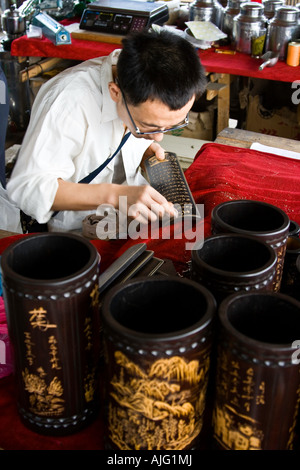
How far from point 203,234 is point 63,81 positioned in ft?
2.32

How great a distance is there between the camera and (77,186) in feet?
5.36

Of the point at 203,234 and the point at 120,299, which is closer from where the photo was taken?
the point at 120,299

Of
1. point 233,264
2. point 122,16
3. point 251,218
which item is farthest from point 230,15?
point 233,264

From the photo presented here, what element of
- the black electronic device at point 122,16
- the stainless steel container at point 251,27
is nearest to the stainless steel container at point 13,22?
the black electronic device at point 122,16

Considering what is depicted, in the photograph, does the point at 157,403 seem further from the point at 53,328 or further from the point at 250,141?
the point at 250,141

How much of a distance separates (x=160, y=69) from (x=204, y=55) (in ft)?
7.77

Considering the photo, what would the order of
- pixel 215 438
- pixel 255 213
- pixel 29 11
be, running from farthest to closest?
pixel 29 11 → pixel 255 213 → pixel 215 438

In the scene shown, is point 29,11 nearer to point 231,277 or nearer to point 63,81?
point 63,81

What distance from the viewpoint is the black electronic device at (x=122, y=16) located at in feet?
12.2

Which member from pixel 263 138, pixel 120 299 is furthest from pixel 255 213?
pixel 263 138

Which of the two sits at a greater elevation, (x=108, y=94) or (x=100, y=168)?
(x=108, y=94)

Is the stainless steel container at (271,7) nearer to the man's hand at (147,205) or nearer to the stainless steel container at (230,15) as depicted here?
the stainless steel container at (230,15)

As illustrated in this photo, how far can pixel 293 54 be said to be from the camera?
11.1ft

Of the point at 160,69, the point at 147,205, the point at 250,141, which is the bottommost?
the point at 250,141
